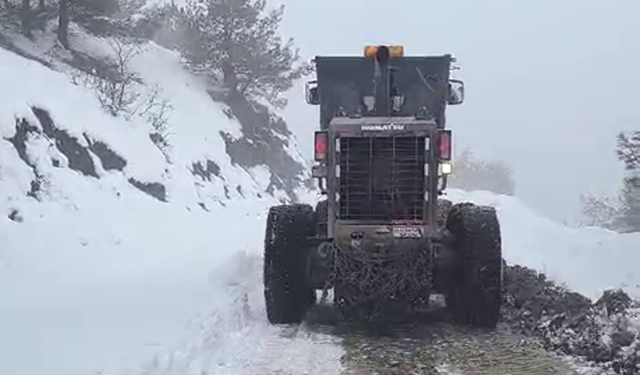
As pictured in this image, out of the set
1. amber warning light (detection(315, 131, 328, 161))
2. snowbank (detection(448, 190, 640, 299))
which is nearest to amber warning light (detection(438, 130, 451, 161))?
amber warning light (detection(315, 131, 328, 161))

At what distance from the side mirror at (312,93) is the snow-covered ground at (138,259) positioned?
274 cm

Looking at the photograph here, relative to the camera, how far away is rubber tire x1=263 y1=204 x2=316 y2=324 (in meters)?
9.23

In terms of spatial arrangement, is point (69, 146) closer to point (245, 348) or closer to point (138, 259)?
point (138, 259)

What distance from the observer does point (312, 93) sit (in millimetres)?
10477

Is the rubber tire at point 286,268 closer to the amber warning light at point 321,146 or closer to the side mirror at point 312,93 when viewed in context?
the amber warning light at point 321,146

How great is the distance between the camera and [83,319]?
344 inches

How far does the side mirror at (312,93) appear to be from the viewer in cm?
1045

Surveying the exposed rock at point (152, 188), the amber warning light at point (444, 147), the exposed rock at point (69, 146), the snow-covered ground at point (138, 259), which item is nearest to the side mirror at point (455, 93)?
the amber warning light at point (444, 147)

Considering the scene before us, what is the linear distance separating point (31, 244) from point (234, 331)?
202 inches

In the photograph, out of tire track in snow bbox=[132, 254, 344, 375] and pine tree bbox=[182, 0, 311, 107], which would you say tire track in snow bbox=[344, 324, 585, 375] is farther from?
pine tree bbox=[182, 0, 311, 107]

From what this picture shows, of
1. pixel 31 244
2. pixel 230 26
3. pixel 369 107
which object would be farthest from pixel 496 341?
pixel 230 26

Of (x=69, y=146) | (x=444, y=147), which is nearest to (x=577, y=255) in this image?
(x=444, y=147)

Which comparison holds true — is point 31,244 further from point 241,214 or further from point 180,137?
point 180,137

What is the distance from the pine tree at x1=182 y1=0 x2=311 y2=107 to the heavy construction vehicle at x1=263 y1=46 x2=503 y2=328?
22.9m
